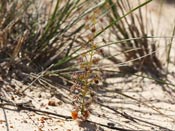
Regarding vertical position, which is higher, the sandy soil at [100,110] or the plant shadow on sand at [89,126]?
the sandy soil at [100,110]

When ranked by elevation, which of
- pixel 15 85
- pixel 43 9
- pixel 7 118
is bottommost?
pixel 7 118

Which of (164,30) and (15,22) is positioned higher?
(164,30)

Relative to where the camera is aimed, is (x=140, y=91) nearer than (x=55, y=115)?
No

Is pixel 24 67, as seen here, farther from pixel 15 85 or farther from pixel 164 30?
pixel 164 30

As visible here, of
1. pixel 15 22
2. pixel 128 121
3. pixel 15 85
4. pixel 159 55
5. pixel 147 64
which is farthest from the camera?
pixel 159 55

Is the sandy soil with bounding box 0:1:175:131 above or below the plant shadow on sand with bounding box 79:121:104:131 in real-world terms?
above

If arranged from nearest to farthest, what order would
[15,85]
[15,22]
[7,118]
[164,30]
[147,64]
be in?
[7,118], [15,85], [15,22], [147,64], [164,30]

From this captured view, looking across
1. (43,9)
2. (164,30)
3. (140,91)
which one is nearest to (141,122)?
(140,91)

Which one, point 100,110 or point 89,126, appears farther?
point 100,110
